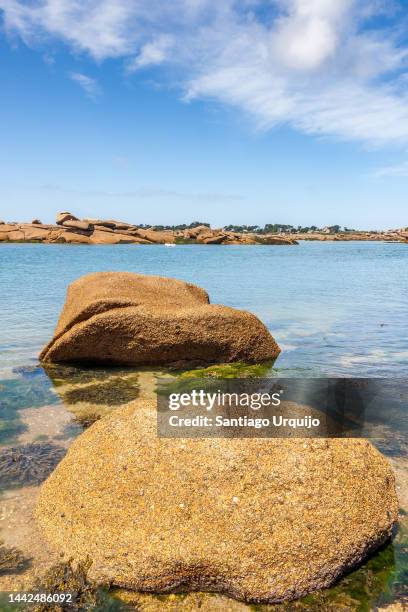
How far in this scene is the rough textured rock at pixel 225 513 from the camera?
3.70 m

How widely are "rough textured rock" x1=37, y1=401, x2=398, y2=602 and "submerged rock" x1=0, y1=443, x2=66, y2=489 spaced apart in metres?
0.83

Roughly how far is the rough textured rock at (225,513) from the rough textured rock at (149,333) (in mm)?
4874

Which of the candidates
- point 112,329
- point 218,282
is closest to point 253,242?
point 218,282

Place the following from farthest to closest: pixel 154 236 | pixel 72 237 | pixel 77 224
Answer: pixel 154 236
pixel 77 224
pixel 72 237

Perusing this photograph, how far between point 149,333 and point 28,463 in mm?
4054

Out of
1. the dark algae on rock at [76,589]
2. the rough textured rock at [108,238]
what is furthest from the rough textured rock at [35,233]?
the dark algae on rock at [76,589]

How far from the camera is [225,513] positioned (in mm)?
3824

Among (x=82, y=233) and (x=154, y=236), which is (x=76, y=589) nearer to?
(x=82, y=233)

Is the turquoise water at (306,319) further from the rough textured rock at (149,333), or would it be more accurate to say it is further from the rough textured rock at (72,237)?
the rough textured rock at (72,237)

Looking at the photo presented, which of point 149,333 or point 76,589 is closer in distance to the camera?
point 76,589

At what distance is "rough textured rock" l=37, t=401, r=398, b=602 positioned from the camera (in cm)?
370

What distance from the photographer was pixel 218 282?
1113 inches

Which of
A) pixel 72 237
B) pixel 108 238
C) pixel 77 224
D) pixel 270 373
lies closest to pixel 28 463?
pixel 270 373

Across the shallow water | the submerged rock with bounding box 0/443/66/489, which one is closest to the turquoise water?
the shallow water
